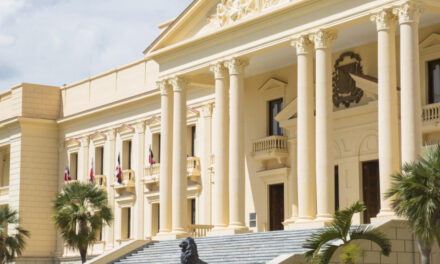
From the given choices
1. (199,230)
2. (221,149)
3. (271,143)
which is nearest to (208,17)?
(221,149)

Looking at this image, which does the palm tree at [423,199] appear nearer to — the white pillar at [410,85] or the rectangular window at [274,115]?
the white pillar at [410,85]

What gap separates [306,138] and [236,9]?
6166 mm

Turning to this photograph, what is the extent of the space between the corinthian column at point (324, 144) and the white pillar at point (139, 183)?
677 inches

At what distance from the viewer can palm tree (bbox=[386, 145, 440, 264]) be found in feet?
71.8

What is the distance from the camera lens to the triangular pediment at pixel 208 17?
33.5 meters

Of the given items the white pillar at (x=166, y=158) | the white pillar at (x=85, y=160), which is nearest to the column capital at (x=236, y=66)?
the white pillar at (x=166, y=158)

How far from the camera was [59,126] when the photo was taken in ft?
173

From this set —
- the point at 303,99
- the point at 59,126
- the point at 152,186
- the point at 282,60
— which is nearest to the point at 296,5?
the point at 303,99

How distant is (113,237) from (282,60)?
584 inches

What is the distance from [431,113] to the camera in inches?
1243

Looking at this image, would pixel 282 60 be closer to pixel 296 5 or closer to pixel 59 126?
pixel 296 5

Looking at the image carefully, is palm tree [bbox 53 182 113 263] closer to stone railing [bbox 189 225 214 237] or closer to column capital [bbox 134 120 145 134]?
stone railing [bbox 189 225 214 237]

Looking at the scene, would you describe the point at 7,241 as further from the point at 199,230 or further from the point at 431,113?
the point at 431,113

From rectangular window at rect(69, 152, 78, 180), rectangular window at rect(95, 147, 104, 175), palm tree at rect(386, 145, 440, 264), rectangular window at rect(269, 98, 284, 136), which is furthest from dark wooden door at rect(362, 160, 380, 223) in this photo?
rectangular window at rect(69, 152, 78, 180)
